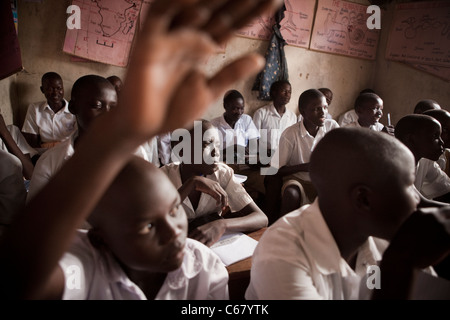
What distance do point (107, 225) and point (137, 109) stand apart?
1.35 feet

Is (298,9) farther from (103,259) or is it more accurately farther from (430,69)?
(103,259)

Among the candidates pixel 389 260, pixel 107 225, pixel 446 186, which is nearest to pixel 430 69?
pixel 446 186

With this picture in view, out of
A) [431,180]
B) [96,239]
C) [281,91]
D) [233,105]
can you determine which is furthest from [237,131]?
[96,239]

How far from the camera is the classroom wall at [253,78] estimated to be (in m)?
3.50

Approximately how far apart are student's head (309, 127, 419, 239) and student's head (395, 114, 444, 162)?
126cm

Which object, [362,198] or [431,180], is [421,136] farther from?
[362,198]

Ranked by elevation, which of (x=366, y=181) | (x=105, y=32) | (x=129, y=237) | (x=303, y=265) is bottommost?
(x=303, y=265)

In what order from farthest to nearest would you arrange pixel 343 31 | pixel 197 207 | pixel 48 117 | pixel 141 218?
1. pixel 343 31
2. pixel 48 117
3. pixel 197 207
4. pixel 141 218

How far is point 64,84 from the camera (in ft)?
12.3

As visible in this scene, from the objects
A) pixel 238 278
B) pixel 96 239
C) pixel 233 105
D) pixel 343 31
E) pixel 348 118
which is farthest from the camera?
pixel 348 118

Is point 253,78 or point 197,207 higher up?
point 253,78

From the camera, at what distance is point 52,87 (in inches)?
136

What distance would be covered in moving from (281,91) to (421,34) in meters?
2.40

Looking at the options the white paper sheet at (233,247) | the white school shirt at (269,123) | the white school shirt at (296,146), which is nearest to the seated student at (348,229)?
the white paper sheet at (233,247)
